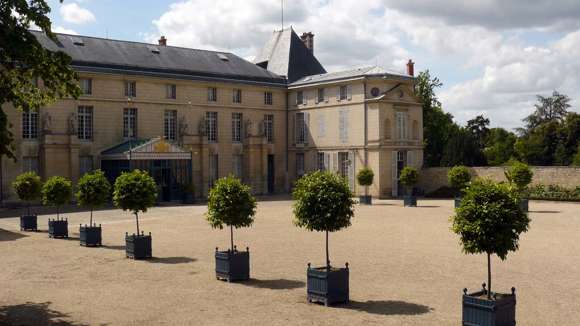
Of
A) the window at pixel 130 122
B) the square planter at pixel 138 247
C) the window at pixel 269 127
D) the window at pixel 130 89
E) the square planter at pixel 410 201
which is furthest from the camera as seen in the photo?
the window at pixel 269 127

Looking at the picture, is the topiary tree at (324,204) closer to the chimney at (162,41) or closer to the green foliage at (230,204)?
the green foliage at (230,204)

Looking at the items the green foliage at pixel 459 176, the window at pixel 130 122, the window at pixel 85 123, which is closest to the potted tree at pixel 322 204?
the green foliage at pixel 459 176

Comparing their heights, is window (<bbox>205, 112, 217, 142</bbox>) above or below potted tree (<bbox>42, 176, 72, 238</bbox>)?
above

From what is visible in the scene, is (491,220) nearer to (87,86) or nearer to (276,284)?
(276,284)

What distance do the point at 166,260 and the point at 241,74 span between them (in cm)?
3119

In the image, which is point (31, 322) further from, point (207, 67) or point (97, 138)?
point (207, 67)

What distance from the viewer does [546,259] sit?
17734mm

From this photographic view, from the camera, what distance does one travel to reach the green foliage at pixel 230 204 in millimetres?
15898

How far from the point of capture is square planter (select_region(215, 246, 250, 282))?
1519 centimetres

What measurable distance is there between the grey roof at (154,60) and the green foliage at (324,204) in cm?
2931

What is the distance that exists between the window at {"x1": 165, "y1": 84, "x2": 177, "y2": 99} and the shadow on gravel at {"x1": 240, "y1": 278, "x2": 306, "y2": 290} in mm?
30609

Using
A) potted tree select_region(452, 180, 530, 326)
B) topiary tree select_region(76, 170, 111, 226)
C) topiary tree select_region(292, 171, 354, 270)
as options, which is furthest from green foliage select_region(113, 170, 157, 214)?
potted tree select_region(452, 180, 530, 326)

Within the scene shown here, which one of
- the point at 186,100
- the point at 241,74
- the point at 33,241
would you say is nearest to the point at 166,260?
the point at 33,241

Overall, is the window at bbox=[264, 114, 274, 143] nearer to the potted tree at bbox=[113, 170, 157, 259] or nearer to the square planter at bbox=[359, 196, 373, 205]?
Result: the square planter at bbox=[359, 196, 373, 205]
